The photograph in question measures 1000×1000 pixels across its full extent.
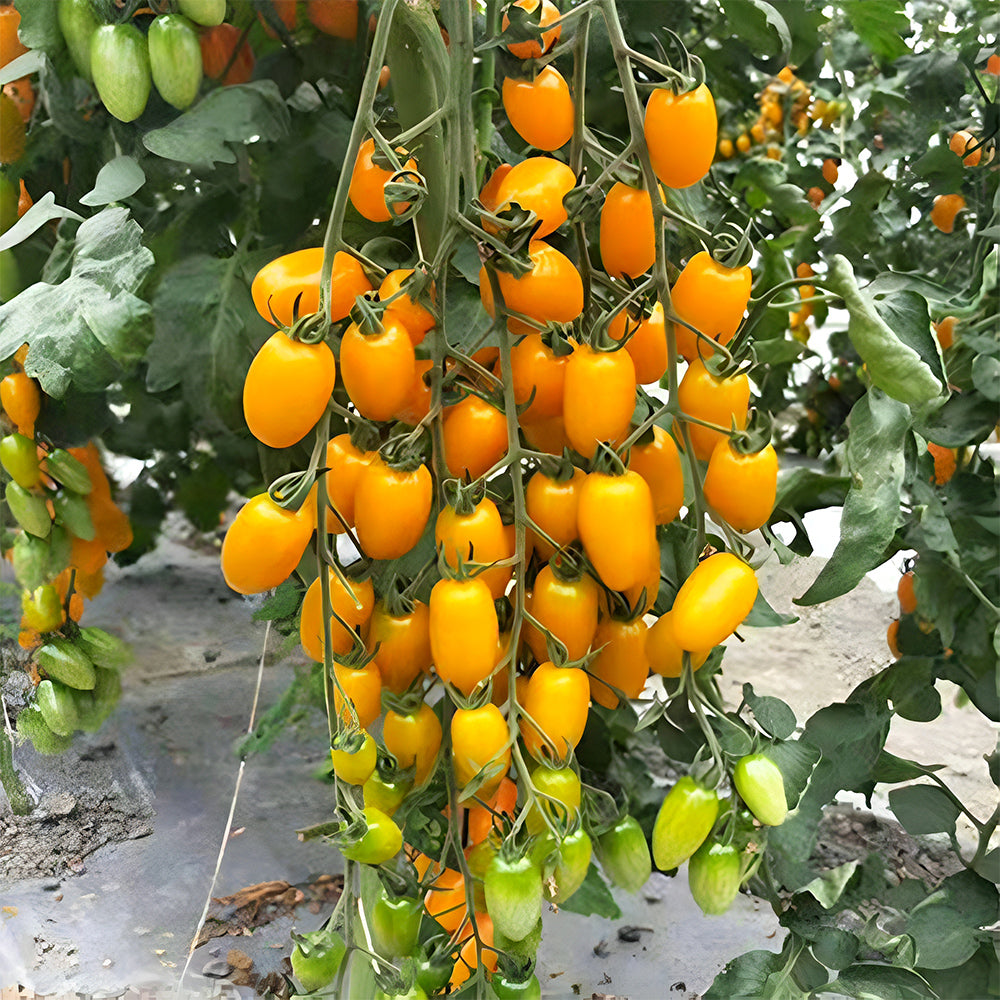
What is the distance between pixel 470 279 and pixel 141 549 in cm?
57

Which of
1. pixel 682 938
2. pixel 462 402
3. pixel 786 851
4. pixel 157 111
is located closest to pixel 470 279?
pixel 462 402

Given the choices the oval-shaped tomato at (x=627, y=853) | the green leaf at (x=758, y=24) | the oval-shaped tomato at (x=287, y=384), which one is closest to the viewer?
the oval-shaped tomato at (x=287, y=384)

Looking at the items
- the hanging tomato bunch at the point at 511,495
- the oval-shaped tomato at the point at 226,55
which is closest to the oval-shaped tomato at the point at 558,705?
the hanging tomato bunch at the point at 511,495

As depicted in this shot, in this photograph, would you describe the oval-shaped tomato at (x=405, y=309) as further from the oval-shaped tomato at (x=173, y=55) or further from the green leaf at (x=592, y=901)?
the green leaf at (x=592, y=901)

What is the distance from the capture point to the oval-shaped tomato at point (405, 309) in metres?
0.43

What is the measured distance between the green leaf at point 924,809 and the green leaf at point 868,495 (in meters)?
0.22

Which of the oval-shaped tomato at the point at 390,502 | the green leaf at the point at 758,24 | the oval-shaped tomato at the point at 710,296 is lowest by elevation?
the oval-shaped tomato at the point at 390,502

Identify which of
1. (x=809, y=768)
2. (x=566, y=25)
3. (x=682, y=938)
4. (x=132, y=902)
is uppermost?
(x=566, y=25)

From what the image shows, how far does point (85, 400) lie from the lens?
660 mm

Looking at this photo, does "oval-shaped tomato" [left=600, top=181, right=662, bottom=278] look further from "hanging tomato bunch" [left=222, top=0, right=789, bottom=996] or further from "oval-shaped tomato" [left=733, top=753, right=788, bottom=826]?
"oval-shaped tomato" [left=733, top=753, right=788, bottom=826]

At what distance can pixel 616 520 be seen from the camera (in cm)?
41

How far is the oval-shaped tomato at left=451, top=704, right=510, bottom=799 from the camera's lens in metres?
0.41

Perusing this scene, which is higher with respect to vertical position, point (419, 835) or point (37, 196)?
point (37, 196)

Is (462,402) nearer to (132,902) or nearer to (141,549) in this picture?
(132,902)
